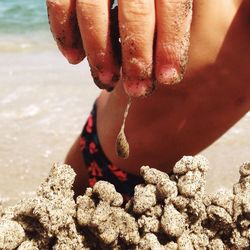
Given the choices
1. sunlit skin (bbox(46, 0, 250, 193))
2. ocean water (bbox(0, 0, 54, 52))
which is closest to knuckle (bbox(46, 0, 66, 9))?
sunlit skin (bbox(46, 0, 250, 193))

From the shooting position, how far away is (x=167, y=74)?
1098 mm

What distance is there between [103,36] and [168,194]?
1.34 ft

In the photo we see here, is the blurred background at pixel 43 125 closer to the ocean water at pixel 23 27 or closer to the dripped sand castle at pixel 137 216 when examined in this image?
the ocean water at pixel 23 27

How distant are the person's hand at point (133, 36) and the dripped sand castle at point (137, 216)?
0.84 ft

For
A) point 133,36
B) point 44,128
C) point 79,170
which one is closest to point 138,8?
point 133,36

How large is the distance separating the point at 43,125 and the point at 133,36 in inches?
120

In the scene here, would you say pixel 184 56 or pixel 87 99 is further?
pixel 87 99

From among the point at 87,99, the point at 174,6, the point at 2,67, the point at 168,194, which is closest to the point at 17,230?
the point at 168,194

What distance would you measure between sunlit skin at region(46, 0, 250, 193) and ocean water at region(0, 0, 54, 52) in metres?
5.96

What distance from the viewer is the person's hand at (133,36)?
103cm

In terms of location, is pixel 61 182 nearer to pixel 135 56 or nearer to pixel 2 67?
pixel 135 56

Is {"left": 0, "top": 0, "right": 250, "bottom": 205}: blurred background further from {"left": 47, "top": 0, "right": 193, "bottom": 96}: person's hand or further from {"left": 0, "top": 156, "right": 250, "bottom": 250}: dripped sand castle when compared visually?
{"left": 47, "top": 0, "right": 193, "bottom": 96}: person's hand

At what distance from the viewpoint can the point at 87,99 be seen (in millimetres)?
4762

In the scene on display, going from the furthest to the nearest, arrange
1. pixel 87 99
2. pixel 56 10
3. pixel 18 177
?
1. pixel 87 99
2. pixel 18 177
3. pixel 56 10
